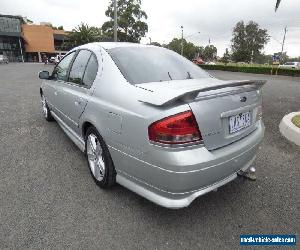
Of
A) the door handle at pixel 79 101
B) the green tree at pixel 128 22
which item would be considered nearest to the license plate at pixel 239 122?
the door handle at pixel 79 101

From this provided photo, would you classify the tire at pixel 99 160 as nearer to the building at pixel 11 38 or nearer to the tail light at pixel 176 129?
the tail light at pixel 176 129

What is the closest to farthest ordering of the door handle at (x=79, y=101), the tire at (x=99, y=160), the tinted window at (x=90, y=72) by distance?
the tire at (x=99, y=160) < the tinted window at (x=90, y=72) < the door handle at (x=79, y=101)

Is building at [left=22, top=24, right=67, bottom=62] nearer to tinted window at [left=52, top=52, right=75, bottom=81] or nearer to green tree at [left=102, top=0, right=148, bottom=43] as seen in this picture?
green tree at [left=102, top=0, right=148, bottom=43]

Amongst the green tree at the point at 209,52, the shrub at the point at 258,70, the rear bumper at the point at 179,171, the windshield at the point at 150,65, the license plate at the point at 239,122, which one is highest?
the green tree at the point at 209,52

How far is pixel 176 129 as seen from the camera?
2273 millimetres

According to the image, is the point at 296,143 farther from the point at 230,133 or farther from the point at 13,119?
the point at 13,119

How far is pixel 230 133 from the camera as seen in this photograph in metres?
2.60

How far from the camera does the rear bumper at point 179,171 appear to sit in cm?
226

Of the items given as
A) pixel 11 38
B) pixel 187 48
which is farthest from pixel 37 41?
pixel 187 48

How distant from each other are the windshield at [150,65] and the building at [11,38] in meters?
75.7

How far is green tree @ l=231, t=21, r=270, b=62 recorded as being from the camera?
80812mm

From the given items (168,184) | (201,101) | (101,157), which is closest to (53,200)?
(101,157)

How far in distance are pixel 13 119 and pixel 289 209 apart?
5.84 meters

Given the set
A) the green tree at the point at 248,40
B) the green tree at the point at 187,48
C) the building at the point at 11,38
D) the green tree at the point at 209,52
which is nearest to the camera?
the building at the point at 11,38
